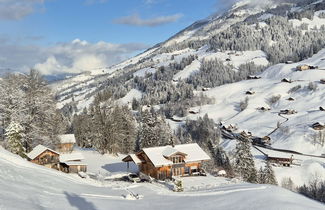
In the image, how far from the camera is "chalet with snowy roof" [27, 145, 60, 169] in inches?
2024

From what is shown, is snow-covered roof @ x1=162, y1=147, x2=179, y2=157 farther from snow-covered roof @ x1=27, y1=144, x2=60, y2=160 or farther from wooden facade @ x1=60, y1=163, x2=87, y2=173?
snow-covered roof @ x1=27, y1=144, x2=60, y2=160

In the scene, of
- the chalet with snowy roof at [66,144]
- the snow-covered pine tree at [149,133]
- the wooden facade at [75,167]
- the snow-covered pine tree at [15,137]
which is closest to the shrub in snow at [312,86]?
the snow-covered pine tree at [149,133]

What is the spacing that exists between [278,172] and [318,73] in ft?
383

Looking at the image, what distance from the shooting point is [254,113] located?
156m

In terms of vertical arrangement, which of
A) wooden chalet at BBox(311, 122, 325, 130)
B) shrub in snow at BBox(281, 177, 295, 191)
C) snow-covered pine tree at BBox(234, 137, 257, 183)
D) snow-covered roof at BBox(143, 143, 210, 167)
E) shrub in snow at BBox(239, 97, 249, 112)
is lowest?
shrub in snow at BBox(281, 177, 295, 191)

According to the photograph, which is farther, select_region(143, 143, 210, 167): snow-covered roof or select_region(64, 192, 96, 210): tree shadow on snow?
select_region(143, 143, 210, 167): snow-covered roof

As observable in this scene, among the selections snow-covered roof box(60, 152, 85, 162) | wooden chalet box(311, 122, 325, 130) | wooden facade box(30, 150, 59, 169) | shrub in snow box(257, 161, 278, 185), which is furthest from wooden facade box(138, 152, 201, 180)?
wooden chalet box(311, 122, 325, 130)

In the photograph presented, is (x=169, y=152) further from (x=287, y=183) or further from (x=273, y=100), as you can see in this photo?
(x=273, y=100)

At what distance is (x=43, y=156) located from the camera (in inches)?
2103

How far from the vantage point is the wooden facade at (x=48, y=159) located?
52.3 meters

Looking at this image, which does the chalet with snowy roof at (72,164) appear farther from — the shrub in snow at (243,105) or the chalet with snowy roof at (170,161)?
the shrub in snow at (243,105)

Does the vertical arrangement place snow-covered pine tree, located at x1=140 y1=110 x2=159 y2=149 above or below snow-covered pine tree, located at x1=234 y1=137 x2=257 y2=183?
above

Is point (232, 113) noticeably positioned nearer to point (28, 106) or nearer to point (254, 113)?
point (254, 113)

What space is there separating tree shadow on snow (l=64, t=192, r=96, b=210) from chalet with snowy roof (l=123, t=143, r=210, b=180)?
27795 mm
